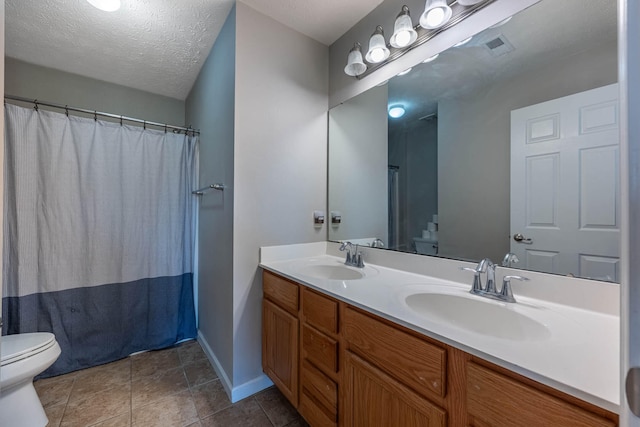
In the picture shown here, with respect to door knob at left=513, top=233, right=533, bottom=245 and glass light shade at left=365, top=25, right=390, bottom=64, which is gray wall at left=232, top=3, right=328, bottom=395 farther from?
door knob at left=513, top=233, right=533, bottom=245

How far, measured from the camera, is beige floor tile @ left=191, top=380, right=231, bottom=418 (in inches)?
59.2

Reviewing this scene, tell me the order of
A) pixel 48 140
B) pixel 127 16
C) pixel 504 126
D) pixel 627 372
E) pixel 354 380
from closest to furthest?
pixel 627 372 → pixel 354 380 → pixel 504 126 → pixel 127 16 → pixel 48 140

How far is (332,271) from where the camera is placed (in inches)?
64.8

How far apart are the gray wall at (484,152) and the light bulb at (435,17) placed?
364mm

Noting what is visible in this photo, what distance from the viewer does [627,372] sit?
330 mm

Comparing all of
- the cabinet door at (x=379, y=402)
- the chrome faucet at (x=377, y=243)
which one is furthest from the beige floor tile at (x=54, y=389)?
the chrome faucet at (x=377, y=243)

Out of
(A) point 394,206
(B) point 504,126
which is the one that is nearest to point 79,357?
(A) point 394,206

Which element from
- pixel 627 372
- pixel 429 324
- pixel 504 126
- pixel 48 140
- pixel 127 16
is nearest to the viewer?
pixel 627 372

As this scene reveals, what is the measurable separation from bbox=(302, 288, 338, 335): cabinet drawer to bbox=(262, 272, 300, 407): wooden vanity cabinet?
0.29 feet

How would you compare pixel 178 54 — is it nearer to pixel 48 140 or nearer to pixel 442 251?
pixel 48 140

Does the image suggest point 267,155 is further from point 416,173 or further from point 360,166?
point 416,173

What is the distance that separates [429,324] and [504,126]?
3.05 feet

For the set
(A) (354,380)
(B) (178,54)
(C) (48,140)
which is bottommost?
(A) (354,380)

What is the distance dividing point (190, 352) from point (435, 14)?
2.78 m
